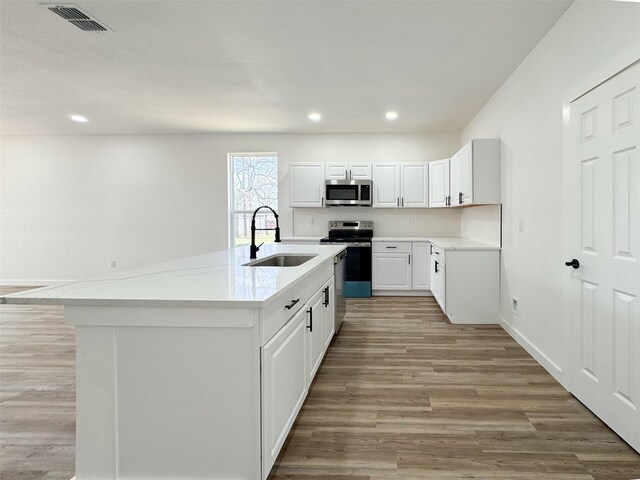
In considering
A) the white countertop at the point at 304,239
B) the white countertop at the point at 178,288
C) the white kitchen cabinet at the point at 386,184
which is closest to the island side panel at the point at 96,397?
the white countertop at the point at 178,288

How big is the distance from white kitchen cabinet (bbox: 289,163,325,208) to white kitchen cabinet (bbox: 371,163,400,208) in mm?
857

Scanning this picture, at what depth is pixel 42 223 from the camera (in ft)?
23.9

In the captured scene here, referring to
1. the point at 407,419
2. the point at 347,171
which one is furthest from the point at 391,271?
the point at 407,419

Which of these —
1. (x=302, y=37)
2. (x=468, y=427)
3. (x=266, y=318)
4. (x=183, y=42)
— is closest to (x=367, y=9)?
(x=302, y=37)

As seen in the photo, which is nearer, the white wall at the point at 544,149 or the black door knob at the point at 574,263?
the white wall at the point at 544,149

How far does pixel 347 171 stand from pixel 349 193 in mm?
360

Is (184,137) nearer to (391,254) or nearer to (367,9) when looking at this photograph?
→ (391,254)

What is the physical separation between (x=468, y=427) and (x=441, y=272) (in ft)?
9.10

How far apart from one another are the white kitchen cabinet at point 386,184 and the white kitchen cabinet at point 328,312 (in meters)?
3.15

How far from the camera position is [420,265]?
6223 millimetres

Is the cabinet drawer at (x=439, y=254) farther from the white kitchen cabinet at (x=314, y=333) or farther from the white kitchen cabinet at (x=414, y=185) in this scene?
the white kitchen cabinet at (x=314, y=333)

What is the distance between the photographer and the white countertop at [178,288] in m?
1.57

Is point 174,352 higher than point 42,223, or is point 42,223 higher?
point 42,223

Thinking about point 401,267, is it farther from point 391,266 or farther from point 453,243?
point 453,243
